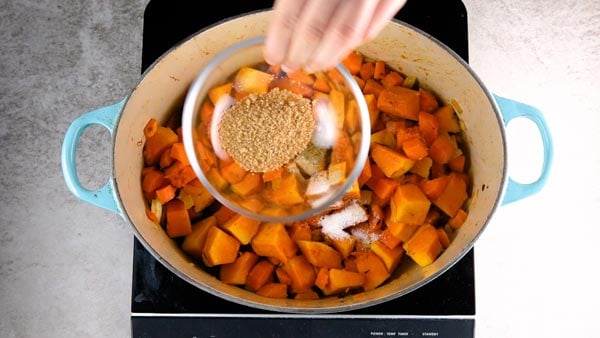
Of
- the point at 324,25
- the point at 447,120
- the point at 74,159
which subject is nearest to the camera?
the point at 324,25

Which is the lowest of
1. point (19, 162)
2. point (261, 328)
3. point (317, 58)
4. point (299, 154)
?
point (261, 328)

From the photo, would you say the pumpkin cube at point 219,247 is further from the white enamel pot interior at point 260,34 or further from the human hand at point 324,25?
the human hand at point 324,25

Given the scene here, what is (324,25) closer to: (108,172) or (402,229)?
(402,229)

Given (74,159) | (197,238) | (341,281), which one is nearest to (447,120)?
(341,281)

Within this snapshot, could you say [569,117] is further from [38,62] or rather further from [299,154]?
[38,62]

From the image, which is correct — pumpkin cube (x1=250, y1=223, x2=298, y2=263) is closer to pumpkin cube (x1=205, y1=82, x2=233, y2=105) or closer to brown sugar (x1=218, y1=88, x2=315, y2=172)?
brown sugar (x1=218, y1=88, x2=315, y2=172)

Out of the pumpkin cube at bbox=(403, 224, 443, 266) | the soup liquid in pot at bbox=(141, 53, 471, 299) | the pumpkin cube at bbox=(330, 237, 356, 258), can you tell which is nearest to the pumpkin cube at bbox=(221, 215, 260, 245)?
the soup liquid in pot at bbox=(141, 53, 471, 299)

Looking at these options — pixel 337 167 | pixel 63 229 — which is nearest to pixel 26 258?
pixel 63 229
